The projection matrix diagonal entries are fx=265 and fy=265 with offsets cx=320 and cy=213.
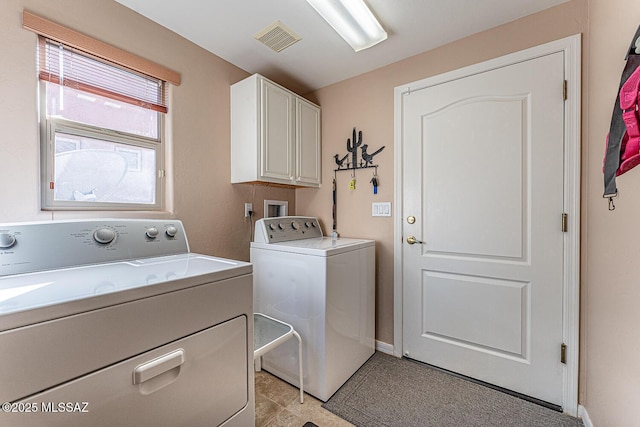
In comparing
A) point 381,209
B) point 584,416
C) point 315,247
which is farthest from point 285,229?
point 584,416

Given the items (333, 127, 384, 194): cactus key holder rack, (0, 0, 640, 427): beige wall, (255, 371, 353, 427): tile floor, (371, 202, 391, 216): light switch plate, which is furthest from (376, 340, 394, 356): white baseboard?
(333, 127, 384, 194): cactus key holder rack

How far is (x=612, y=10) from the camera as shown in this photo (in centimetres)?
119

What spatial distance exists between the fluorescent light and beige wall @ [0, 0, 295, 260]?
0.92m

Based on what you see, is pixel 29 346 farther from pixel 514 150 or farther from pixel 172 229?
pixel 514 150

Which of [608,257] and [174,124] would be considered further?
[174,124]

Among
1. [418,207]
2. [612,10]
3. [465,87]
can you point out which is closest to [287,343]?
[418,207]

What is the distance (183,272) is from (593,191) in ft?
6.54

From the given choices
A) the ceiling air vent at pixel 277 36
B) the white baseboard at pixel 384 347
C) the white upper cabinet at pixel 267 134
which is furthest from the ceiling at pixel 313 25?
the white baseboard at pixel 384 347

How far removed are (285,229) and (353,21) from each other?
146 cm

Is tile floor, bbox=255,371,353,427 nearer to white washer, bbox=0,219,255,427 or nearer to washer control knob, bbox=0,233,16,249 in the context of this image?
white washer, bbox=0,219,255,427

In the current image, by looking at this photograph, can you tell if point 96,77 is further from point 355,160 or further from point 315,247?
point 355,160

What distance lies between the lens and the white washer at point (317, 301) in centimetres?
164

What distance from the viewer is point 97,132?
145 centimetres

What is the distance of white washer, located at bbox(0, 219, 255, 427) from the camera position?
24.5 inches
